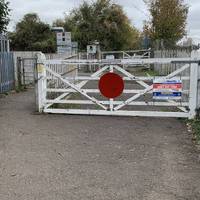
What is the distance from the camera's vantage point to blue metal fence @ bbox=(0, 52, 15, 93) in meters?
15.5

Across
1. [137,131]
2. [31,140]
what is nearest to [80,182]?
[31,140]

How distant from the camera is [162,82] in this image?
9.55 m

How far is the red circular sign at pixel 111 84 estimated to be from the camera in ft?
32.1

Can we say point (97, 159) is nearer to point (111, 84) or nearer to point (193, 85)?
point (111, 84)

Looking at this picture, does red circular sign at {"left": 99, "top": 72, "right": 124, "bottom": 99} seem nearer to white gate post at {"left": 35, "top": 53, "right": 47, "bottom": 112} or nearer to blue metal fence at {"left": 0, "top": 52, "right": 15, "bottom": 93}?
white gate post at {"left": 35, "top": 53, "right": 47, "bottom": 112}

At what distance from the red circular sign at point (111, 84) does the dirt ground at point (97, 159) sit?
25.4 inches

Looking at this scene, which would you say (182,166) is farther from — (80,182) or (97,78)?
(97,78)

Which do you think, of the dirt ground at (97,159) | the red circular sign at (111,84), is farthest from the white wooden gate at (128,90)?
the dirt ground at (97,159)

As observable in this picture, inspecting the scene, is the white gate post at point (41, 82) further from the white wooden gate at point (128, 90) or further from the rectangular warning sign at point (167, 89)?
the rectangular warning sign at point (167, 89)

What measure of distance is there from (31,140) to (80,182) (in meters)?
2.53

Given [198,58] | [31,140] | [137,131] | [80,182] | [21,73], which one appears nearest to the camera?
[80,182]

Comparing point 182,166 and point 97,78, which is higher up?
point 97,78

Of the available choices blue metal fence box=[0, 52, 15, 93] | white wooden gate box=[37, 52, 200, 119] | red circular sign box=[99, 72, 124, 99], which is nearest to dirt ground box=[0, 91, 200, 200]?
white wooden gate box=[37, 52, 200, 119]

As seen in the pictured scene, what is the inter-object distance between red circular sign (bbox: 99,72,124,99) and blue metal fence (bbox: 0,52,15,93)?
6537mm
